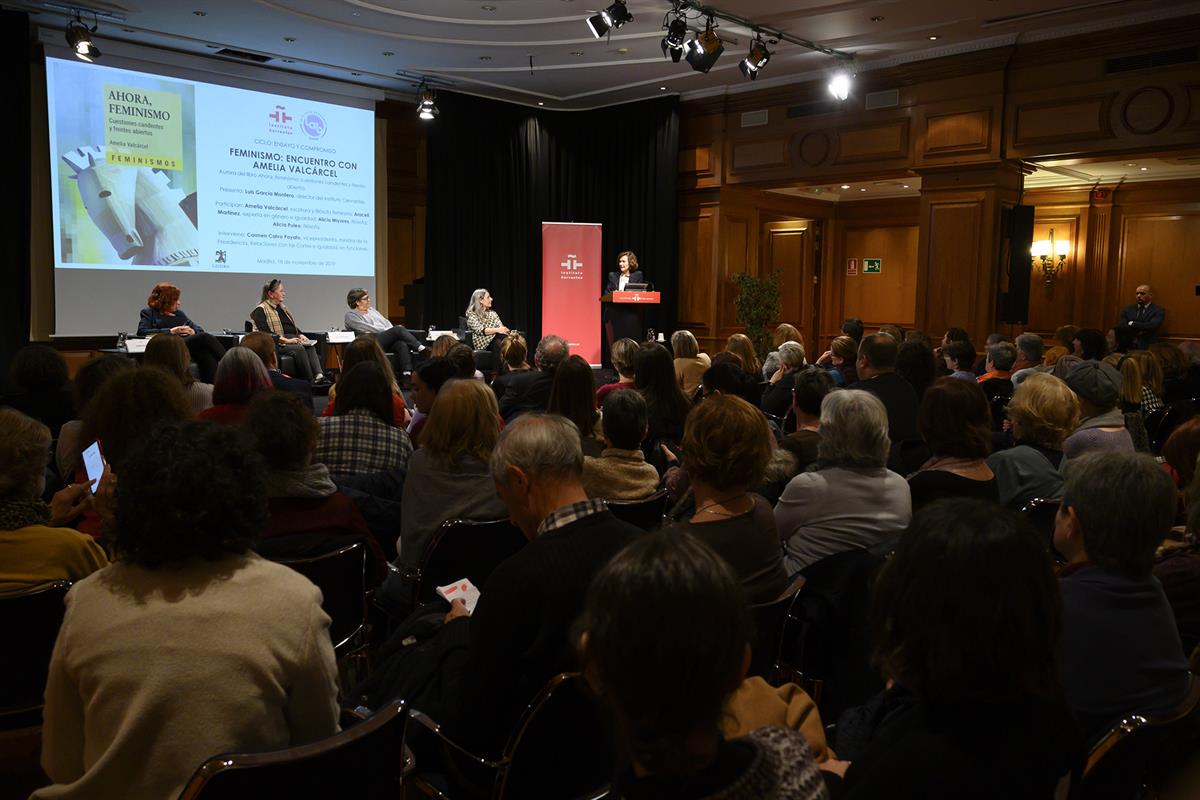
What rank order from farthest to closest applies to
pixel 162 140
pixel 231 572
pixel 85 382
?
1. pixel 162 140
2. pixel 85 382
3. pixel 231 572

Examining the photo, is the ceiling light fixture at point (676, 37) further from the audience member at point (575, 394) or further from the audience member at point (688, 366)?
the audience member at point (575, 394)

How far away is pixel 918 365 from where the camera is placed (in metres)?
5.11

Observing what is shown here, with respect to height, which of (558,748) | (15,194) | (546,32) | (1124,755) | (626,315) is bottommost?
(558,748)

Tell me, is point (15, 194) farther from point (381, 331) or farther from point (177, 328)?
point (381, 331)

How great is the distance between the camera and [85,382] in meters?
3.65

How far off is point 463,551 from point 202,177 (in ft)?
28.2

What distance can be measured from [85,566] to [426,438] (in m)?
1.09

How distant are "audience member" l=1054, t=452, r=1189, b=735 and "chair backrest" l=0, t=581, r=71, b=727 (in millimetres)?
2188

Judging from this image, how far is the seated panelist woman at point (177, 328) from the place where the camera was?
8.43m

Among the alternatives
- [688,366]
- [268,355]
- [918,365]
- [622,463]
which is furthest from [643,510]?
[268,355]

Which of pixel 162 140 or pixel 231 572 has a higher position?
pixel 162 140

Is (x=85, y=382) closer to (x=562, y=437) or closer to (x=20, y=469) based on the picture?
(x=20, y=469)

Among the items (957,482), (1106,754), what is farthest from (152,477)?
(957,482)

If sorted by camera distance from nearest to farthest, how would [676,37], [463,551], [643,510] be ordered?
[463,551]
[643,510]
[676,37]
